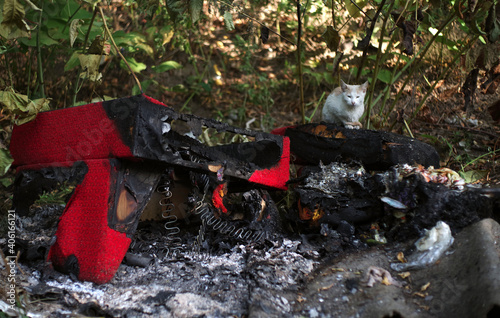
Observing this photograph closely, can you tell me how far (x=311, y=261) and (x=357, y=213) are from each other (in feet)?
1.25

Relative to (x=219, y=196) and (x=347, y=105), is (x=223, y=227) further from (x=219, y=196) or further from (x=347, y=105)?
(x=347, y=105)

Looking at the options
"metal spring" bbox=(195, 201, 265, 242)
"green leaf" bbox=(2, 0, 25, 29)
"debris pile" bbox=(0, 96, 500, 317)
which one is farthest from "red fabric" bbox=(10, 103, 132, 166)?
"metal spring" bbox=(195, 201, 265, 242)

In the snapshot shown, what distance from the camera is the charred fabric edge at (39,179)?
5.43ft

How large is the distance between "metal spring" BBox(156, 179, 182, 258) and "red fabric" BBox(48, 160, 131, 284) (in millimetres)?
355

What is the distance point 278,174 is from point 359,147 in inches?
19.0

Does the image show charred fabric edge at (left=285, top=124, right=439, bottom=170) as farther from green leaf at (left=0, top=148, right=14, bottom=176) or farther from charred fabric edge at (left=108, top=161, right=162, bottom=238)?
green leaf at (left=0, top=148, right=14, bottom=176)

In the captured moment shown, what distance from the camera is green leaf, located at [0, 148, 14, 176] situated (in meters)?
1.74

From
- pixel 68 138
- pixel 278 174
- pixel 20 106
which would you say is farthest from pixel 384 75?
pixel 20 106

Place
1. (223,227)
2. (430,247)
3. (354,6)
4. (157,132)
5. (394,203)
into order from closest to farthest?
1. (430,247)
2. (157,132)
3. (394,203)
4. (223,227)
5. (354,6)

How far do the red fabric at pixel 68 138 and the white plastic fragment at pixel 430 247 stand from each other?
3.78 ft

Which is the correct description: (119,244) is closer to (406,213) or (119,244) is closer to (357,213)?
(357,213)

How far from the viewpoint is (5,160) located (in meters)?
1.75

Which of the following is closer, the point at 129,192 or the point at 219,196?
the point at 129,192

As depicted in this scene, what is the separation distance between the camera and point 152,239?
2094 mm
